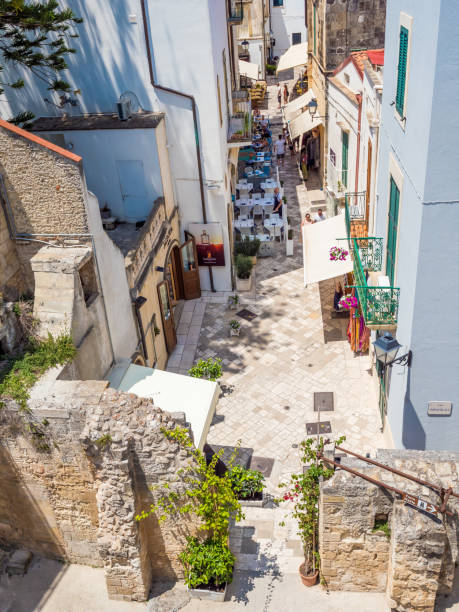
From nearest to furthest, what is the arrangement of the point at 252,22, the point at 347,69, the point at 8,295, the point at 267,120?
the point at 8,295 < the point at 347,69 < the point at 267,120 < the point at 252,22

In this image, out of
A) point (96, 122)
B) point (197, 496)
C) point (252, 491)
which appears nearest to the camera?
point (197, 496)

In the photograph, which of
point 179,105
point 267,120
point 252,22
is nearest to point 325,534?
point 179,105

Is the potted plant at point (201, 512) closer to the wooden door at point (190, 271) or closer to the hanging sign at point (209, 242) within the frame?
the wooden door at point (190, 271)

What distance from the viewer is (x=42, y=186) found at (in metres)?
11.0

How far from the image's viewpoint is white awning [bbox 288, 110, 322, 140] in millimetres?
24281

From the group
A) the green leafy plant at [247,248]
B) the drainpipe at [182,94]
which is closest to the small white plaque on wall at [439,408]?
the drainpipe at [182,94]

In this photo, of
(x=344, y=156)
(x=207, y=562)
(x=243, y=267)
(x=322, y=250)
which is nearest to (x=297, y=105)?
(x=344, y=156)

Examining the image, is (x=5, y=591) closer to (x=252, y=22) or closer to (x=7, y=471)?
(x=7, y=471)

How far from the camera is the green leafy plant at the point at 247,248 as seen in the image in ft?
66.0

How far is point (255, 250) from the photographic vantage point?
20188 millimetres

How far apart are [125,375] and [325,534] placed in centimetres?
507

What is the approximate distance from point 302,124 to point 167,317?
12.6 m

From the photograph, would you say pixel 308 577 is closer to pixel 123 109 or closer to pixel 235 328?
pixel 235 328

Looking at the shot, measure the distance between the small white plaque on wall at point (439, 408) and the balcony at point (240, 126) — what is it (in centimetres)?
1197
